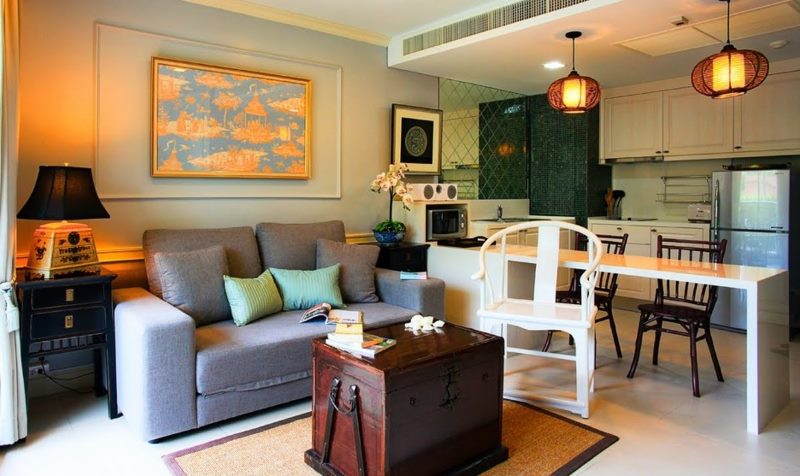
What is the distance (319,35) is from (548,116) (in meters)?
2.84

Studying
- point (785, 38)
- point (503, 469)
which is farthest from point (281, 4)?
point (785, 38)

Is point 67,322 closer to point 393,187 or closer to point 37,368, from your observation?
point 37,368

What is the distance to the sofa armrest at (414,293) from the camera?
3492mm

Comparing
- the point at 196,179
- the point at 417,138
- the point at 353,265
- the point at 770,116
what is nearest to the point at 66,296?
the point at 196,179

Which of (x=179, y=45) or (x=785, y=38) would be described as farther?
(x=785, y=38)

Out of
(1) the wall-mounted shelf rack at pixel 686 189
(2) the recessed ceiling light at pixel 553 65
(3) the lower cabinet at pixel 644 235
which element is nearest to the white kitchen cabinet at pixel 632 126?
(1) the wall-mounted shelf rack at pixel 686 189

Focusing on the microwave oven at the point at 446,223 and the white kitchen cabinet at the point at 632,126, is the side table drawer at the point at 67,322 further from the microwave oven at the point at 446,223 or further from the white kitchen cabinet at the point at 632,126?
the white kitchen cabinet at the point at 632,126

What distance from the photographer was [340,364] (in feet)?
6.95

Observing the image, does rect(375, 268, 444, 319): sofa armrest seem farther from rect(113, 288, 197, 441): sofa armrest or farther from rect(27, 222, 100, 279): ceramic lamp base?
rect(27, 222, 100, 279): ceramic lamp base

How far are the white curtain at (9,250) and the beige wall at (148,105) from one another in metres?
0.57

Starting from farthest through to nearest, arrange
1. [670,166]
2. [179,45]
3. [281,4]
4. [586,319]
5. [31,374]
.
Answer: [670,166] < [281,4] < [179,45] < [31,374] < [586,319]

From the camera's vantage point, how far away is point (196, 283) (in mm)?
2984

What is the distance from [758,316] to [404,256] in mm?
2341

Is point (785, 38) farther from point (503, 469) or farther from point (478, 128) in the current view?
point (503, 469)
